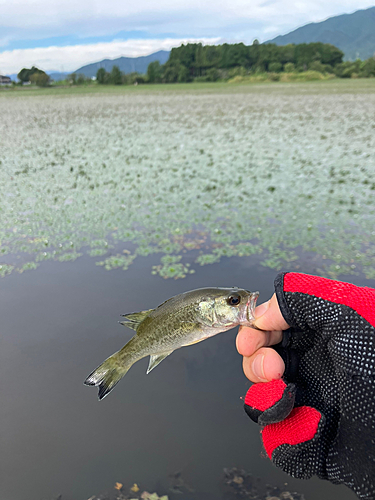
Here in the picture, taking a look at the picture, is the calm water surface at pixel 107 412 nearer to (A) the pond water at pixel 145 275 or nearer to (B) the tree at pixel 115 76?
(A) the pond water at pixel 145 275

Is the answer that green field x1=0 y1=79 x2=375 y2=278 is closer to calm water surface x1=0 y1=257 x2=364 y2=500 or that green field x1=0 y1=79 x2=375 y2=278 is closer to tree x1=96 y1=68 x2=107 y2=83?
calm water surface x1=0 y1=257 x2=364 y2=500

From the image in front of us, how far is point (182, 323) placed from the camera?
210 cm

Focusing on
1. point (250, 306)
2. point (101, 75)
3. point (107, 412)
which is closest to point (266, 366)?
point (250, 306)

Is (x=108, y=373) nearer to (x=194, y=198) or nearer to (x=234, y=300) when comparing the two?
(x=234, y=300)

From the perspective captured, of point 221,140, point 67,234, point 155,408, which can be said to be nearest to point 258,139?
point 221,140

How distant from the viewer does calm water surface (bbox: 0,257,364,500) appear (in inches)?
117

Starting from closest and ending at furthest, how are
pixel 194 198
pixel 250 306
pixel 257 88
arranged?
pixel 250 306 < pixel 194 198 < pixel 257 88

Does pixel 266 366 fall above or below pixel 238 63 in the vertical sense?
below

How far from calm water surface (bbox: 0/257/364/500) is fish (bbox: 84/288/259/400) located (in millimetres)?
1430

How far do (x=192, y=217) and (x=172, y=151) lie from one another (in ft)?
24.9

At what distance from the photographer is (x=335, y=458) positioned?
2102mm

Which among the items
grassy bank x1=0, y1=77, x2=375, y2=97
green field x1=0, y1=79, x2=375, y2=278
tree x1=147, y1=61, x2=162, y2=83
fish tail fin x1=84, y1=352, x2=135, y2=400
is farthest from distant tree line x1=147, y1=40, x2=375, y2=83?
fish tail fin x1=84, y1=352, x2=135, y2=400

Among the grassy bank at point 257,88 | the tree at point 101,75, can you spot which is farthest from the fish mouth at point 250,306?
the tree at point 101,75

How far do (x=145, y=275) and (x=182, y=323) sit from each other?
3.68 meters
